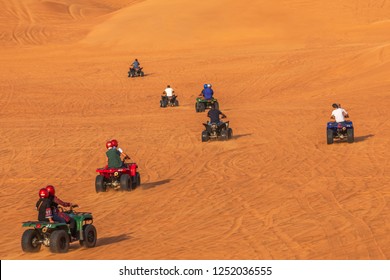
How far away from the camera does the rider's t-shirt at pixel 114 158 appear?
64.6 ft

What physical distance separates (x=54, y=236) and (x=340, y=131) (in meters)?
13.3

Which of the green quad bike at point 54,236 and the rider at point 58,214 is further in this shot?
the rider at point 58,214

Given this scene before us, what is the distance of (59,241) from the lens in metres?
14.2

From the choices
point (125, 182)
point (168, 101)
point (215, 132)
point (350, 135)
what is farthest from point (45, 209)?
point (168, 101)

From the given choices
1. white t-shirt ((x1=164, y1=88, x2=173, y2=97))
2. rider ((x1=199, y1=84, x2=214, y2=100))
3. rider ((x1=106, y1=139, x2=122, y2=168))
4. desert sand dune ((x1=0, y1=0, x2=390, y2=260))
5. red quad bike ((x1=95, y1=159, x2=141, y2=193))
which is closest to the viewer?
desert sand dune ((x1=0, y1=0, x2=390, y2=260))

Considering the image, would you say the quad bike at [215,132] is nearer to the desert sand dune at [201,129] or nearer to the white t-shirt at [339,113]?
the desert sand dune at [201,129]

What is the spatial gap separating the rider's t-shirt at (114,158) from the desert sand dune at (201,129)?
2.23ft

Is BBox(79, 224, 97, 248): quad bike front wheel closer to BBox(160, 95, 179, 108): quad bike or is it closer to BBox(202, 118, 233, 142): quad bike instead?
BBox(202, 118, 233, 142): quad bike

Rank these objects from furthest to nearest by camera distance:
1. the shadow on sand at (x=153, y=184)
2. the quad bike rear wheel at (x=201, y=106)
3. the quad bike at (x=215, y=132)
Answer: the quad bike rear wheel at (x=201, y=106)
the quad bike at (x=215, y=132)
the shadow on sand at (x=153, y=184)

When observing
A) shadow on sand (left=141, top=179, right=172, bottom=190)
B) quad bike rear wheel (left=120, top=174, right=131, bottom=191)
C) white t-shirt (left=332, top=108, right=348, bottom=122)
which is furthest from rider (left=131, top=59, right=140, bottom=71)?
quad bike rear wheel (left=120, top=174, right=131, bottom=191)

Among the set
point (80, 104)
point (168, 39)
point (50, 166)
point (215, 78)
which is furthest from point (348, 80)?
point (168, 39)

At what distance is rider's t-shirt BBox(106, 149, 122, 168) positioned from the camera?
64.6ft

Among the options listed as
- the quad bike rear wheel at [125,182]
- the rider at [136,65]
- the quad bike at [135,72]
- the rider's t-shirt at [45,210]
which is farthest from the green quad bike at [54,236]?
the quad bike at [135,72]

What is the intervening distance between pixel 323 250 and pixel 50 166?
41.0ft
